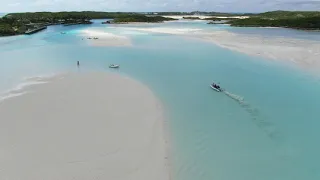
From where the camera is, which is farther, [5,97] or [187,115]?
[5,97]

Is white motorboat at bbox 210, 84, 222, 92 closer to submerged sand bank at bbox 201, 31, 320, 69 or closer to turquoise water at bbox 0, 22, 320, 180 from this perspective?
turquoise water at bbox 0, 22, 320, 180

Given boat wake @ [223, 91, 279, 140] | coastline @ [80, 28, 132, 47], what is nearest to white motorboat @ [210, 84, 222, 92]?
boat wake @ [223, 91, 279, 140]

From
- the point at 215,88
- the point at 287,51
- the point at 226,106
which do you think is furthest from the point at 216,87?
the point at 287,51

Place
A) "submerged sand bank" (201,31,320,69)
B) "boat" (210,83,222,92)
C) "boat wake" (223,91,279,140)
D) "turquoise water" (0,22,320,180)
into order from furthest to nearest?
"submerged sand bank" (201,31,320,69) → "boat" (210,83,222,92) → "boat wake" (223,91,279,140) → "turquoise water" (0,22,320,180)

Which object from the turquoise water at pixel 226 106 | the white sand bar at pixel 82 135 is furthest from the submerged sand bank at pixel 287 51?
the white sand bar at pixel 82 135

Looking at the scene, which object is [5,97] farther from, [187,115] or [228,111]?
[228,111]

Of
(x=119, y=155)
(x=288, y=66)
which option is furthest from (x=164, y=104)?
(x=288, y=66)

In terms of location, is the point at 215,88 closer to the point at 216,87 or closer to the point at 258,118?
the point at 216,87
